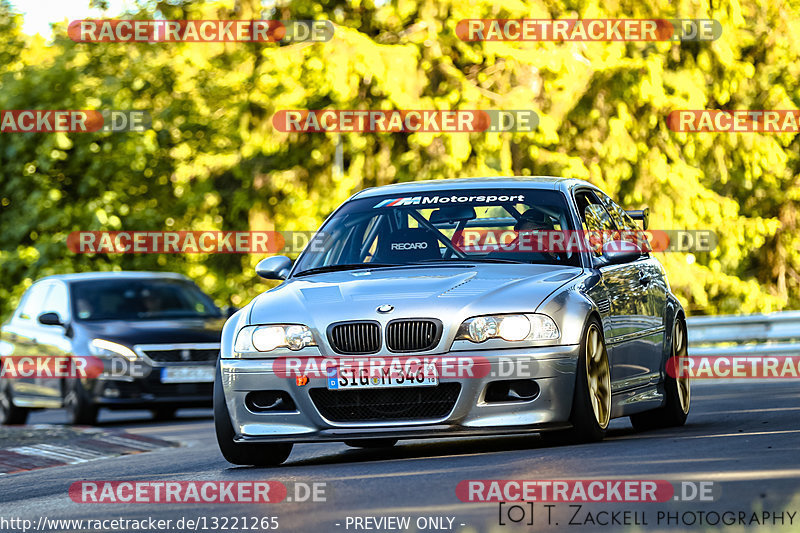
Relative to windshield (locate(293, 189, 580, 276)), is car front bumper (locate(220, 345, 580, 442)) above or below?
below

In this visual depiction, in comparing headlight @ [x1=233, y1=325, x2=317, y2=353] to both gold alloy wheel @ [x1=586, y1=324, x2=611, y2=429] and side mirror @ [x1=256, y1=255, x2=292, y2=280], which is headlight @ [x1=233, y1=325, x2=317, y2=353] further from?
gold alloy wheel @ [x1=586, y1=324, x2=611, y2=429]

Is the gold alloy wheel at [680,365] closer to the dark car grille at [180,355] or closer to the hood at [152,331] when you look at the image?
the dark car grille at [180,355]

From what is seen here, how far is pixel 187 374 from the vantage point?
1797cm

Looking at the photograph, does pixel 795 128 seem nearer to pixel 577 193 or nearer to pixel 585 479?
pixel 577 193

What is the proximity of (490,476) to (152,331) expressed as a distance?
426 inches

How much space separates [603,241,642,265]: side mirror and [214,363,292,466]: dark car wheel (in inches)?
91.5

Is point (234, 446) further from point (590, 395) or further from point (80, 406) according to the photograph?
point (80, 406)

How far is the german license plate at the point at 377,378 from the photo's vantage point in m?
8.83

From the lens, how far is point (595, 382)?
934 cm

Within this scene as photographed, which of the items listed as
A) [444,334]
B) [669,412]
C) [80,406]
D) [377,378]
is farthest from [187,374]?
[444,334]

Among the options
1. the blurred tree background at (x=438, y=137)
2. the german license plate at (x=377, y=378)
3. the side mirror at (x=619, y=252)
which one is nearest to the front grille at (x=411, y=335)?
the german license plate at (x=377, y=378)

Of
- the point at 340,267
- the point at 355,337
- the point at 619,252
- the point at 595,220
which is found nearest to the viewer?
the point at 355,337

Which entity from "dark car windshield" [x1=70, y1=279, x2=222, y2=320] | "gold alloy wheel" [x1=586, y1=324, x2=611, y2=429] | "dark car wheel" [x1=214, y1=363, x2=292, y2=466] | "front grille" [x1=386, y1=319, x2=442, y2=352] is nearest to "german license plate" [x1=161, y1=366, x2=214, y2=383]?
"dark car windshield" [x1=70, y1=279, x2=222, y2=320]

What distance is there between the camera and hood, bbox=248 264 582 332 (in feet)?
29.2
